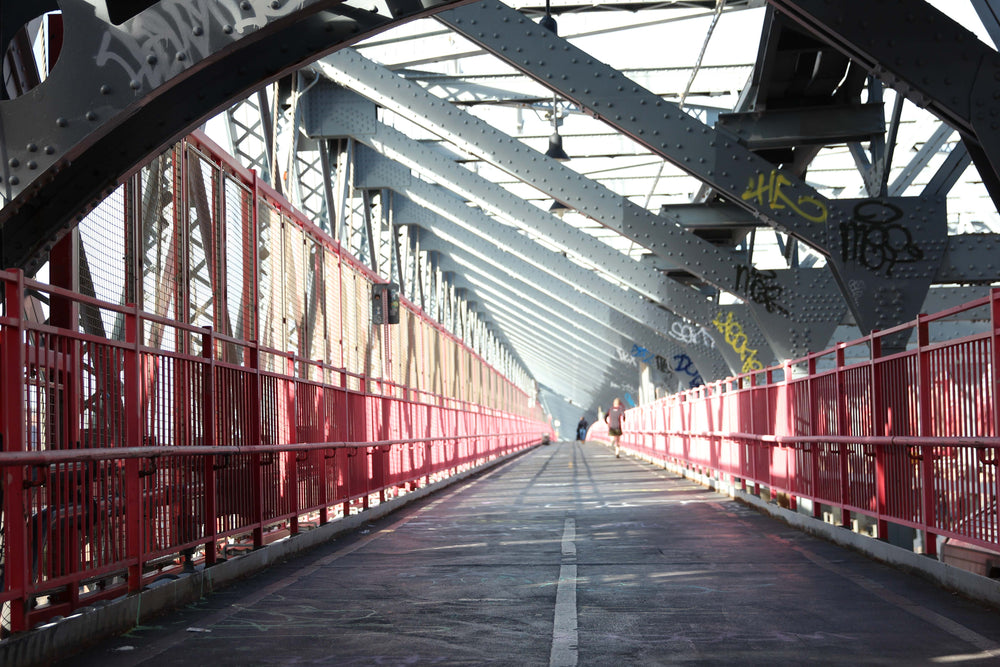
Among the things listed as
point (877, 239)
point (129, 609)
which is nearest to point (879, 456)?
point (877, 239)

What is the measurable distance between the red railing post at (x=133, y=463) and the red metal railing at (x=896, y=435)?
16.3ft

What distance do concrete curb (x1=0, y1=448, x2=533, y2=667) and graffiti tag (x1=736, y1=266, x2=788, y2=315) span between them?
27.5 feet

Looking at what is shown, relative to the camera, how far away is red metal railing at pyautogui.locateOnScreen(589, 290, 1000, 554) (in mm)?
7270

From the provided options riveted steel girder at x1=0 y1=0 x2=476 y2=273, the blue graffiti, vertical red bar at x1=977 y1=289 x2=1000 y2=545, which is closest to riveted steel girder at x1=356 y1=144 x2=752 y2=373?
the blue graffiti

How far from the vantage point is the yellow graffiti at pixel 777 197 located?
13.3 metres

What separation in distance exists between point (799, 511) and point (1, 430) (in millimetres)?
9110

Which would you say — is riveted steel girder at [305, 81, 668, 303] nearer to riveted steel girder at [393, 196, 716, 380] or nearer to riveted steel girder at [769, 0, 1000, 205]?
riveted steel girder at [393, 196, 716, 380]

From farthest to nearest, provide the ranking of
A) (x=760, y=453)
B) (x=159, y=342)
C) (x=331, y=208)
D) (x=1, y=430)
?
(x=331, y=208), (x=760, y=453), (x=159, y=342), (x=1, y=430)

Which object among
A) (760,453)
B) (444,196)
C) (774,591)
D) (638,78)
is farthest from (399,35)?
(774,591)

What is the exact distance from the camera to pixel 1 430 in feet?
18.7

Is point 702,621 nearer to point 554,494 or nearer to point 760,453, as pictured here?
point 760,453

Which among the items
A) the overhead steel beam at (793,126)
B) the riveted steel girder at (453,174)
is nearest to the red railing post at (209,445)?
the overhead steel beam at (793,126)

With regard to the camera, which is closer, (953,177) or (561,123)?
(953,177)

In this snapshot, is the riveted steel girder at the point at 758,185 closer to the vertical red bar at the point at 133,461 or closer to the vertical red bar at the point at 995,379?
the vertical red bar at the point at 995,379
